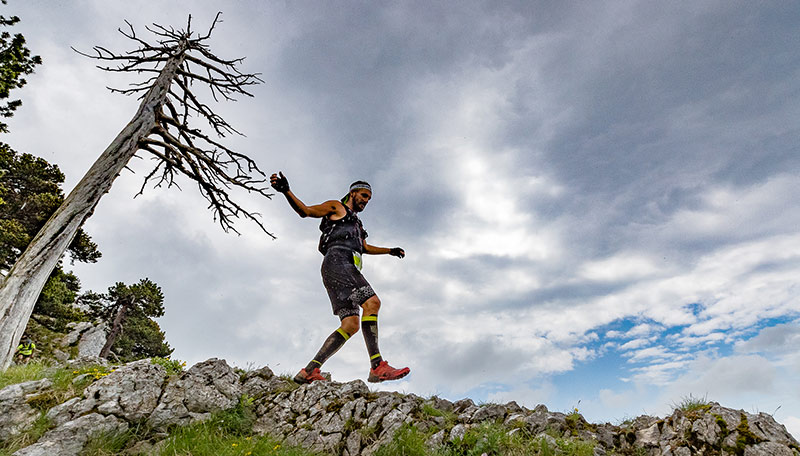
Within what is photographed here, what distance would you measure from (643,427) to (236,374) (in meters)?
6.22

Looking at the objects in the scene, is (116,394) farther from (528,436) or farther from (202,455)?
(528,436)

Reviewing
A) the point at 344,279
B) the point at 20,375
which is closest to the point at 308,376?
the point at 344,279

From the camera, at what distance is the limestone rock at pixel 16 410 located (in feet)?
17.4

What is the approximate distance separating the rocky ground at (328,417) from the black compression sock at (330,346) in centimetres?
38

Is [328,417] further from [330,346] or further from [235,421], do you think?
[235,421]

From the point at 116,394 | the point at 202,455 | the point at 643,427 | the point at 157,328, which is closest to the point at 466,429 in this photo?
the point at 643,427

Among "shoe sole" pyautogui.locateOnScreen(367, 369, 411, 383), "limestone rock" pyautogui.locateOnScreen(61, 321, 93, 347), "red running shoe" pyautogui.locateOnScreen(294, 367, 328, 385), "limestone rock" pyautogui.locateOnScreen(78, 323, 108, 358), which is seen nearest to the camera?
"shoe sole" pyautogui.locateOnScreen(367, 369, 411, 383)

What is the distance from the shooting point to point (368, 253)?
7.94 m

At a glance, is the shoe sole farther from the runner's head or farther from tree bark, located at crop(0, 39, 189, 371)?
tree bark, located at crop(0, 39, 189, 371)

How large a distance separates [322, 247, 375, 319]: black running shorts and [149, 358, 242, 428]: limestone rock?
2.09 m

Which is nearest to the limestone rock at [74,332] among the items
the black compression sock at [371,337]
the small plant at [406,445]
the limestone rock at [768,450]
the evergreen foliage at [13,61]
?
the evergreen foliage at [13,61]

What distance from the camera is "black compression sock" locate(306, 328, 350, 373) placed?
655cm

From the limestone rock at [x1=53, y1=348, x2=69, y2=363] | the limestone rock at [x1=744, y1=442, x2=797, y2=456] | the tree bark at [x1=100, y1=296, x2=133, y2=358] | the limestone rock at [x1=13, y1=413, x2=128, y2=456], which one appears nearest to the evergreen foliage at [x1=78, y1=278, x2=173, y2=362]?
the tree bark at [x1=100, y1=296, x2=133, y2=358]

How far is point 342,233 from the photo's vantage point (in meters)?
7.05
